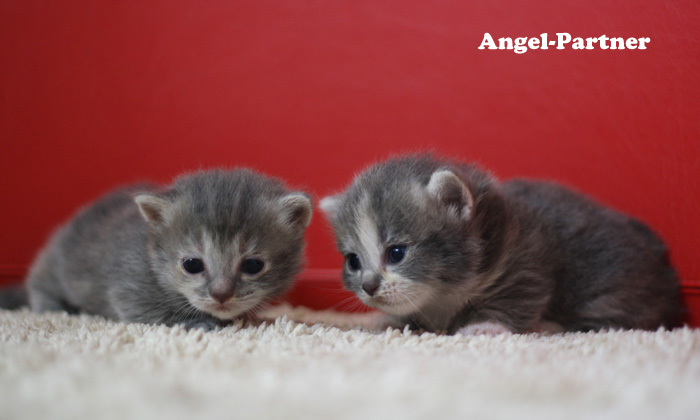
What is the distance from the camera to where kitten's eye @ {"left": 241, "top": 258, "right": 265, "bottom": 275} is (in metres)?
2.02

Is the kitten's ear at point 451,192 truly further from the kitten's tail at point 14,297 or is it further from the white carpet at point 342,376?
the kitten's tail at point 14,297

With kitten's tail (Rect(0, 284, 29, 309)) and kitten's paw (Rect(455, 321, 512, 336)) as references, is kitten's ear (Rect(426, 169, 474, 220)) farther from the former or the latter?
kitten's tail (Rect(0, 284, 29, 309))

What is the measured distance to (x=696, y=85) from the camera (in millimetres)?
2311

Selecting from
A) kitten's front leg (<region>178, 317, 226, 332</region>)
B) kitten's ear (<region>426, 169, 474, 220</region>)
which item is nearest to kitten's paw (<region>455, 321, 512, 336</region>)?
kitten's ear (<region>426, 169, 474, 220</region>)

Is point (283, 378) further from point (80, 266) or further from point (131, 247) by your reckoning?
point (80, 266)

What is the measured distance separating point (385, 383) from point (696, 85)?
190 cm

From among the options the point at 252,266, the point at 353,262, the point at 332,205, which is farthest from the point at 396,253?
the point at 252,266

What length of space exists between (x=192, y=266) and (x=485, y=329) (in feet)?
3.20

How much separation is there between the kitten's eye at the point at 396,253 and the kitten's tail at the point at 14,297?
184 cm

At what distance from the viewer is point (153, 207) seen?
209 cm

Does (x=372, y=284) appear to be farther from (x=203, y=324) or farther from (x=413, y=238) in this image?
(x=203, y=324)

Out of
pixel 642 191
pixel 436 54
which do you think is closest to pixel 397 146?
pixel 436 54

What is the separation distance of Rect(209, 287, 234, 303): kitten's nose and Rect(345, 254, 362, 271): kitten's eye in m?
0.41

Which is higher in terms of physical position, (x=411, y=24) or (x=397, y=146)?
(x=411, y=24)
